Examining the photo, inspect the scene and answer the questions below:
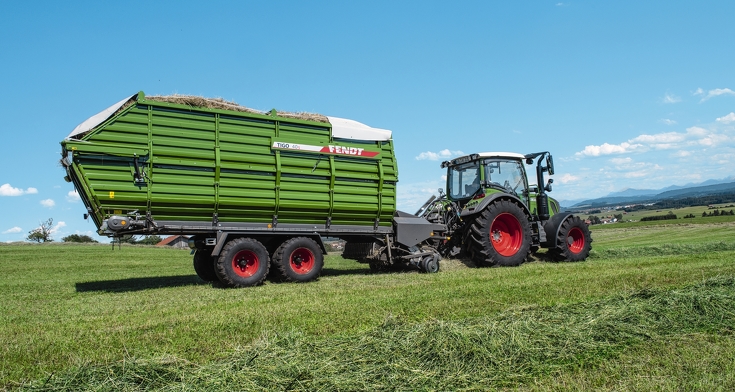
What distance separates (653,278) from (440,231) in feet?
15.9

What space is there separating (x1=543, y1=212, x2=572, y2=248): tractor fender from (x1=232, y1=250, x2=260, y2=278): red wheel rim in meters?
7.05

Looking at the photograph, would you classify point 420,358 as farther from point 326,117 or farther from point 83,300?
point 326,117

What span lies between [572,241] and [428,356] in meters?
10.4

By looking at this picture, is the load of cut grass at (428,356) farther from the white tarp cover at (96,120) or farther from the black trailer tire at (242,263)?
the white tarp cover at (96,120)

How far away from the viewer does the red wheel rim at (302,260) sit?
10384mm

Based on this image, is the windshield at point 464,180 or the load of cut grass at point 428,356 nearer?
the load of cut grass at point 428,356

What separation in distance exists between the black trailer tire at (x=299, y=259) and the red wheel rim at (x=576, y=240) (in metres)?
6.60

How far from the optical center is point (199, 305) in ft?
24.2

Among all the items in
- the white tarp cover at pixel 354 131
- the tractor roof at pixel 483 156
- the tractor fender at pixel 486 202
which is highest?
the white tarp cover at pixel 354 131

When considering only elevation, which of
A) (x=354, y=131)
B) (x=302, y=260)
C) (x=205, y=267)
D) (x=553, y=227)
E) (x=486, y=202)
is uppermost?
(x=354, y=131)

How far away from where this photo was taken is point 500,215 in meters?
12.5

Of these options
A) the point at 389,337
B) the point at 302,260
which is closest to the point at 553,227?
the point at 302,260

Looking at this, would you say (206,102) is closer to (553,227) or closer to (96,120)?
(96,120)

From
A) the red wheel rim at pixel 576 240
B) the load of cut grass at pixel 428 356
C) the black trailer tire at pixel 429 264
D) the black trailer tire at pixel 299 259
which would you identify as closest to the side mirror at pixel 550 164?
the red wheel rim at pixel 576 240
